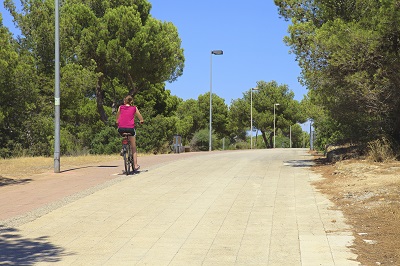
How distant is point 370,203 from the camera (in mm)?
8031

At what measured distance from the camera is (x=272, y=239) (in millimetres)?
6133

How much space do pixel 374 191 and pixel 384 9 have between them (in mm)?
5097

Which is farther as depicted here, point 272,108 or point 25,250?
point 272,108

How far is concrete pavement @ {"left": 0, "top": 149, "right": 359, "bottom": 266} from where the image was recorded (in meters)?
5.36

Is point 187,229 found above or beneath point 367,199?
beneath

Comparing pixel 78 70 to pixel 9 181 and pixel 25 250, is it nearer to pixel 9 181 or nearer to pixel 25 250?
pixel 9 181

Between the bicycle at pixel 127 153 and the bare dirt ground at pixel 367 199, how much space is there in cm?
227

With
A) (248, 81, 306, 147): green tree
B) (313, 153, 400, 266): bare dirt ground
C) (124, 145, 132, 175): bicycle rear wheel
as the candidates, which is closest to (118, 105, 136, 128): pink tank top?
(124, 145, 132, 175): bicycle rear wheel

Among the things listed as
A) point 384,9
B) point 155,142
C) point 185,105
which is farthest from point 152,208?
point 185,105

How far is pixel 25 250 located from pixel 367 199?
544 centimetres

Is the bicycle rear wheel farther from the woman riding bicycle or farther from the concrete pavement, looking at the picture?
the concrete pavement

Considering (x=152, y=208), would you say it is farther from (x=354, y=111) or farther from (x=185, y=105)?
(x=185, y=105)

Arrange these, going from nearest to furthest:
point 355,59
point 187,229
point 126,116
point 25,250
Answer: point 25,250 < point 187,229 < point 126,116 < point 355,59

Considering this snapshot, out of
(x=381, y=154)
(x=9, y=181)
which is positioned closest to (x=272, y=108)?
(x=381, y=154)
